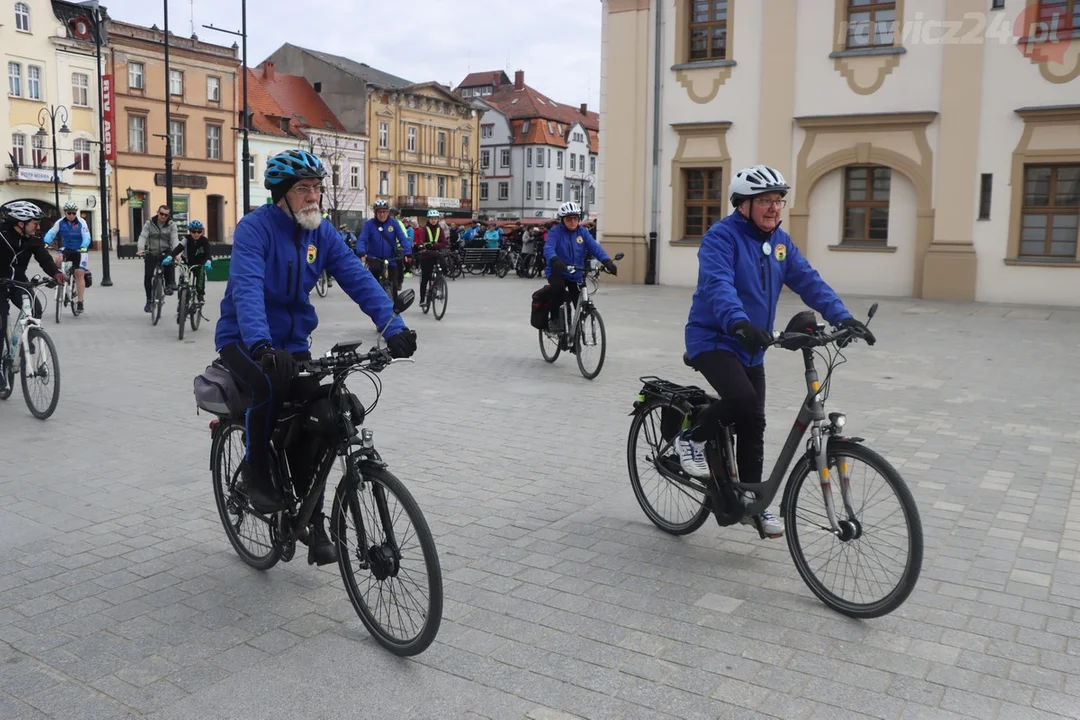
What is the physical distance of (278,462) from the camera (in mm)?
4176

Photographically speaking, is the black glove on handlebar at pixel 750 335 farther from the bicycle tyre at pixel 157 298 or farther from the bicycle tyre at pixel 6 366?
the bicycle tyre at pixel 157 298

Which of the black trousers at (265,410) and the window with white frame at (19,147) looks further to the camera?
the window with white frame at (19,147)

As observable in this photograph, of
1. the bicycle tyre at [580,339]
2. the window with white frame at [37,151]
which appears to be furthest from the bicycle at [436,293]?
the window with white frame at [37,151]

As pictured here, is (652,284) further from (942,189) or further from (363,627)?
(363,627)

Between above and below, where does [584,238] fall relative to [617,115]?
below

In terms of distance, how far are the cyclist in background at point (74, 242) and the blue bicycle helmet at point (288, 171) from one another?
517 inches

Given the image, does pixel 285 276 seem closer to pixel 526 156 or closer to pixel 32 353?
pixel 32 353

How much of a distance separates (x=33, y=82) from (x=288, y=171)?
50.2 meters

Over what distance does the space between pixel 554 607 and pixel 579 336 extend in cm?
646

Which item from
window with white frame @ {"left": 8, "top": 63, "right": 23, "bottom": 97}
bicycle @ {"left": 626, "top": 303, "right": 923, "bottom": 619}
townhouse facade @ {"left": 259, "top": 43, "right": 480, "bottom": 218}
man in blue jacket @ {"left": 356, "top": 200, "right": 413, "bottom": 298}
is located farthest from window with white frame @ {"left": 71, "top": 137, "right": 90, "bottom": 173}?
bicycle @ {"left": 626, "top": 303, "right": 923, "bottom": 619}

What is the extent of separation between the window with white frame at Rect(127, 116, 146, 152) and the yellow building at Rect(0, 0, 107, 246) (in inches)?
82.5

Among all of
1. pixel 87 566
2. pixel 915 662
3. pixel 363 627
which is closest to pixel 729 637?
pixel 915 662

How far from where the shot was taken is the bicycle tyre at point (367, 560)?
11.4 feet

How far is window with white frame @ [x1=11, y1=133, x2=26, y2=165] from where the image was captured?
46.8 meters
